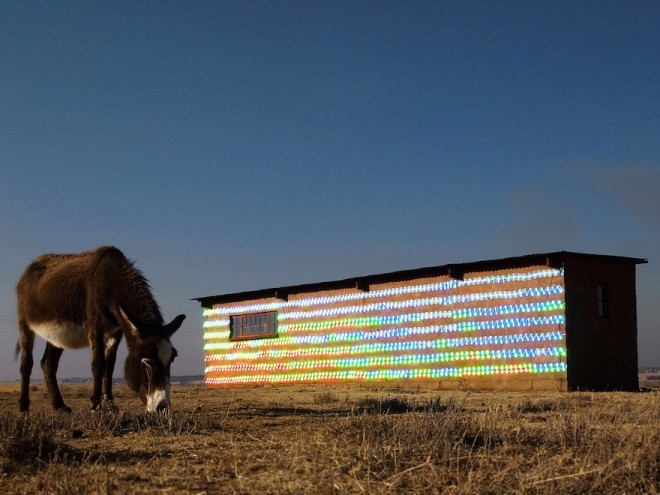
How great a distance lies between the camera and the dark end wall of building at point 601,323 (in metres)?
22.6

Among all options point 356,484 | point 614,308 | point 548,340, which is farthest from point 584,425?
point 614,308

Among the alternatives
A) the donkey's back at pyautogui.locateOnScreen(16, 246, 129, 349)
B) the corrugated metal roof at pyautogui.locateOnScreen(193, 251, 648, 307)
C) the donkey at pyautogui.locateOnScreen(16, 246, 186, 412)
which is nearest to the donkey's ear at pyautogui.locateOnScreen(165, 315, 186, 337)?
the donkey at pyautogui.locateOnScreen(16, 246, 186, 412)

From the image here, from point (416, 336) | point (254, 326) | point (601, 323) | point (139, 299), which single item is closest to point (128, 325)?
point (139, 299)

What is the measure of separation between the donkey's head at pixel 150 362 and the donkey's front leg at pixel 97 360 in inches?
40.1

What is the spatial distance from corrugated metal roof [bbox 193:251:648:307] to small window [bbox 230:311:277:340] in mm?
785

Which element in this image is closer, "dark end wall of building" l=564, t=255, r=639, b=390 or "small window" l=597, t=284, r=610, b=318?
"dark end wall of building" l=564, t=255, r=639, b=390

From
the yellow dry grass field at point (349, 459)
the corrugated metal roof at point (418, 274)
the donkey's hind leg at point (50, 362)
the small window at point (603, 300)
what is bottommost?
the yellow dry grass field at point (349, 459)

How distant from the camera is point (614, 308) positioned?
80.3ft

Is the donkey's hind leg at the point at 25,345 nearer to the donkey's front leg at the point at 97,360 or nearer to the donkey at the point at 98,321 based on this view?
the donkey at the point at 98,321

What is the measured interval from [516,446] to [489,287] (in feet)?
59.1

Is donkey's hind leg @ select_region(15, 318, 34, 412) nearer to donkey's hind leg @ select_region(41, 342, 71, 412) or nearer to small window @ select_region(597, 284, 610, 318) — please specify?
donkey's hind leg @ select_region(41, 342, 71, 412)

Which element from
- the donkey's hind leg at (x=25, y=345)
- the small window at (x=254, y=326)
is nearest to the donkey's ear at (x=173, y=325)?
the donkey's hind leg at (x=25, y=345)

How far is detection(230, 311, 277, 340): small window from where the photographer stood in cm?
3175

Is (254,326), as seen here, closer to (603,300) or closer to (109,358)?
(603,300)
